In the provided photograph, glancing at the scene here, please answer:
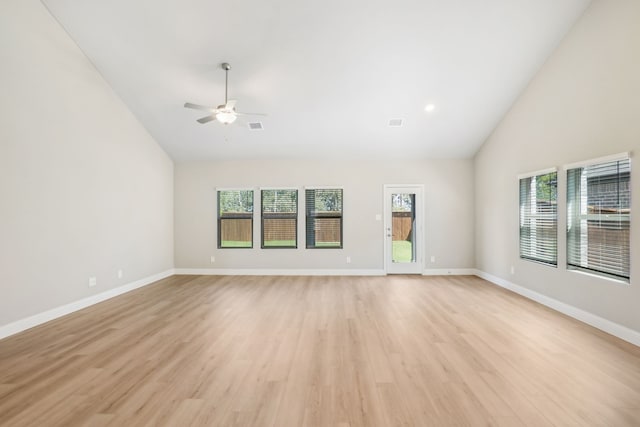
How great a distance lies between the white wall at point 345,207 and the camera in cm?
673

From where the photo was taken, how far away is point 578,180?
3943mm

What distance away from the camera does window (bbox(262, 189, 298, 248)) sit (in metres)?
6.95

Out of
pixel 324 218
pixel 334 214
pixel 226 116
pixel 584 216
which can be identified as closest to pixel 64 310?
pixel 226 116

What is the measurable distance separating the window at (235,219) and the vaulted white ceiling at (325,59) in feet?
4.87

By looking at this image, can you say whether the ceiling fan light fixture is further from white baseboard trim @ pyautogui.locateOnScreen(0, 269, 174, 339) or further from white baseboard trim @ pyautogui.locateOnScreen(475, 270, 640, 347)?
white baseboard trim @ pyautogui.locateOnScreen(475, 270, 640, 347)

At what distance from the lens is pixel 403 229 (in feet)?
22.4

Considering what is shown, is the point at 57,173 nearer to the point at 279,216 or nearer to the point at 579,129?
the point at 279,216

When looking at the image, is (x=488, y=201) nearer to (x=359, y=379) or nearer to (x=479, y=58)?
(x=479, y=58)

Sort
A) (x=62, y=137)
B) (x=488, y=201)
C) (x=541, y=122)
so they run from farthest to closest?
(x=488, y=201) < (x=541, y=122) < (x=62, y=137)

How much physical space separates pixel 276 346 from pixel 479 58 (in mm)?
4734

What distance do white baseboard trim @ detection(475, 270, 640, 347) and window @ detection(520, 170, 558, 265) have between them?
55 cm

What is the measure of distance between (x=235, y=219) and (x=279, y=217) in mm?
1048

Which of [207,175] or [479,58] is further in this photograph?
[207,175]

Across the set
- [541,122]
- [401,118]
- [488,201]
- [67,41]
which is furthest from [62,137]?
[488,201]
